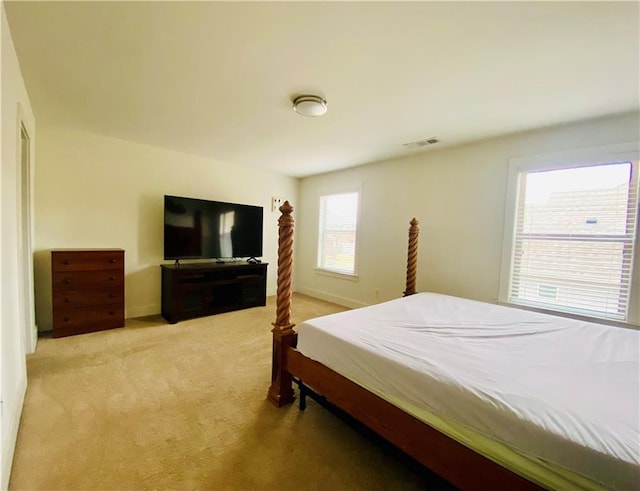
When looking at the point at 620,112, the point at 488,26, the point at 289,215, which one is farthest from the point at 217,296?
the point at 620,112

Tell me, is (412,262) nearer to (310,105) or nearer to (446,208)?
(446,208)

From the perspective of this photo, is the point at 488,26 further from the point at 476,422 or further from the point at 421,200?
the point at 421,200

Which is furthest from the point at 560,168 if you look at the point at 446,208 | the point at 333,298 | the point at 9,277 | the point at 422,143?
the point at 9,277

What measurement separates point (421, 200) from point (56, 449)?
393cm

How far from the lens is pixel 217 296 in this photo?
395cm

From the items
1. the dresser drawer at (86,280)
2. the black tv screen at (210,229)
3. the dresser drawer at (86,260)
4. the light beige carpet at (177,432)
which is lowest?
the light beige carpet at (177,432)

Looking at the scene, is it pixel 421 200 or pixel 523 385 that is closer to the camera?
pixel 523 385

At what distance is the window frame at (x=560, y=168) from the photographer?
233 cm

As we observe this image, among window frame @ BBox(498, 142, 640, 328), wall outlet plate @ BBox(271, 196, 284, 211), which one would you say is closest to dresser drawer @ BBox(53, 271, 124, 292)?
wall outlet plate @ BBox(271, 196, 284, 211)

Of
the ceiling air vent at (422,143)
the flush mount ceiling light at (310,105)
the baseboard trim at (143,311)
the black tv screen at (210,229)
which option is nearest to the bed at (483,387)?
the flush mount ceiling light at (310,105)

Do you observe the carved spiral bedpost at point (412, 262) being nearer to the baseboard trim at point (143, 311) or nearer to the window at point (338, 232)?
the window at point (338, 232)

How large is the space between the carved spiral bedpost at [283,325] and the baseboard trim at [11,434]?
129 centimetres

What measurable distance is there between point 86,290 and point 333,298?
3.35m

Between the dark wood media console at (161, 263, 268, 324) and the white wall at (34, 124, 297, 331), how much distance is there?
37cm
